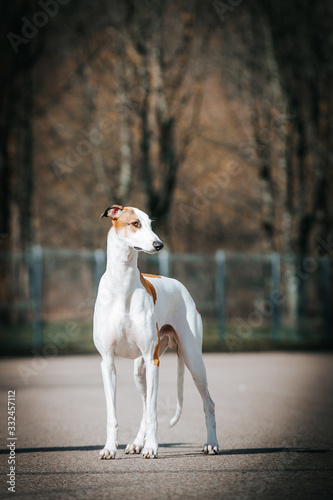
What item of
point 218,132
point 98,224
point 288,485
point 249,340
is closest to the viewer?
point 288,485

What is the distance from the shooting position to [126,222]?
6.65 meters

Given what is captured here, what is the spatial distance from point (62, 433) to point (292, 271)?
1830 cm

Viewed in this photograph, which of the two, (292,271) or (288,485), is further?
(292,271)

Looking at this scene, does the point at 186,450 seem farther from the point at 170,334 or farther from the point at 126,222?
the point at 126,222

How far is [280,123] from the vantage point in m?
28.0

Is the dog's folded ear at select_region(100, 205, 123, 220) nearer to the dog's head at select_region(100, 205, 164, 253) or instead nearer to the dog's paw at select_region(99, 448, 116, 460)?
the dog's head at select_region(100, 205, 164, 253)

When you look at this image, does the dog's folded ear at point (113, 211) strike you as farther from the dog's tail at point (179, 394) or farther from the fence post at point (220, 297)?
the fence post at point (220, 297)

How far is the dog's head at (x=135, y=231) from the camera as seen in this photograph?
6.48 meters

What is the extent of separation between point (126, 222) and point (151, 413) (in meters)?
1.50

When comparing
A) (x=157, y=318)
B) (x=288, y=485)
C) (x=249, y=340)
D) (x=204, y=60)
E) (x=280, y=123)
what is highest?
(x=204, y=60)

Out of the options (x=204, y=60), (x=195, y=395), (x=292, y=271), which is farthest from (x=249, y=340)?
(x=195, y=395)

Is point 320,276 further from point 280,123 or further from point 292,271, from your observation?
point 280,123

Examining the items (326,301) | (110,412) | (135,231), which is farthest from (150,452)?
(326,301)

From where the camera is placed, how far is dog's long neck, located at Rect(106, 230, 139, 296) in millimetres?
6773
